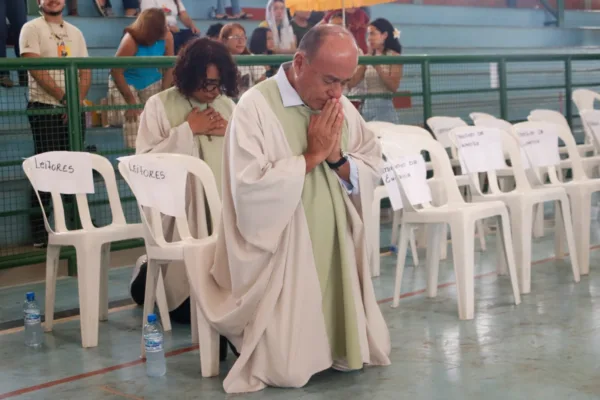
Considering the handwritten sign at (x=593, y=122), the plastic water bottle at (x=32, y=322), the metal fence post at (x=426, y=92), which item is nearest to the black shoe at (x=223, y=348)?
the plastic water bottle at (x=32, y=322)

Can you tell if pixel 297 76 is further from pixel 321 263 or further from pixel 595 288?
pixel 595 288

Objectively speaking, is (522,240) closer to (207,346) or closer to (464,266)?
(464,266)

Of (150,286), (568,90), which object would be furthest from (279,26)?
(150,286)

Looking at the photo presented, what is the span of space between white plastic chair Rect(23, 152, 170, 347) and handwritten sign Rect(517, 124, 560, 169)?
2658 millimetres

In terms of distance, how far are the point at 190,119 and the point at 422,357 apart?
1808 millimetres

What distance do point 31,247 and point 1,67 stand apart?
130cm

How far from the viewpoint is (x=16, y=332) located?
5.34 m

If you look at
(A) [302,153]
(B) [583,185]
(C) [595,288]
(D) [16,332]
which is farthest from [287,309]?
(B) [583,185]

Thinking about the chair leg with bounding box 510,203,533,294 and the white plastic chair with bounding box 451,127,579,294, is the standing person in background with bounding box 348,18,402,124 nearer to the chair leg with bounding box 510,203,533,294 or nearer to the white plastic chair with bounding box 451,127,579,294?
the white plastic chair with bounding box 451,127,579,294

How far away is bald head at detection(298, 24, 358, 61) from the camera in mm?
3969

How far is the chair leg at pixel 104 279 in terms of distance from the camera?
5.48 meters

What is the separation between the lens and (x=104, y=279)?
5531 millimetres

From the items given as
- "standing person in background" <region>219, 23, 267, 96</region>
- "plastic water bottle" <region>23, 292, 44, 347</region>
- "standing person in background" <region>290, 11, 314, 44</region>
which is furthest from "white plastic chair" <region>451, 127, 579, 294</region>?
"standing person in background" <region>290, 11, 314, 44</region>

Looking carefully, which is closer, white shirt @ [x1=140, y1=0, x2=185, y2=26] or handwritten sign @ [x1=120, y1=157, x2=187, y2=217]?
handwritten sign @ [x1=120, y1=157, x2=187, y2=217]
